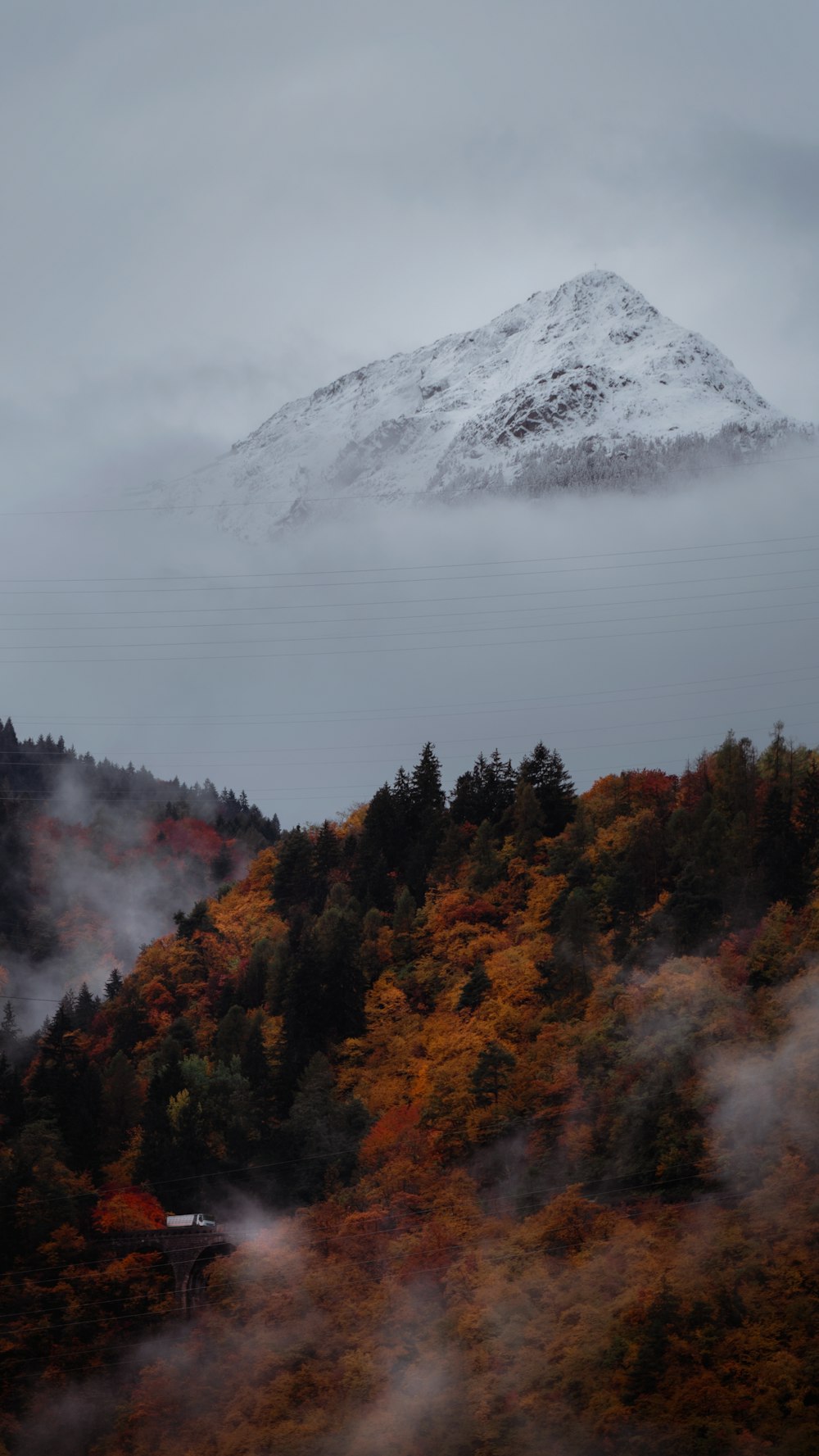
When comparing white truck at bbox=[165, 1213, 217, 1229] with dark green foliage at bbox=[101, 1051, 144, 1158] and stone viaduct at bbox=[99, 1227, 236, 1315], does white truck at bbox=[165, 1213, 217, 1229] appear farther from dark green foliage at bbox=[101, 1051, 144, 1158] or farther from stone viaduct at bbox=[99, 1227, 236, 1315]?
dark green foliage at bbox=[101, 1051, 144, 1158]

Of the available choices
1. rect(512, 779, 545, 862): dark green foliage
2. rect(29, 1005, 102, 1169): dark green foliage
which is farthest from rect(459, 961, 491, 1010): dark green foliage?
rect(29, 1005, 102, 1169): dark green foliage

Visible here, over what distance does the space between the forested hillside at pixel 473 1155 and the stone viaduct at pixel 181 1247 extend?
2.21ft

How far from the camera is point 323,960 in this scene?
78.9 metres

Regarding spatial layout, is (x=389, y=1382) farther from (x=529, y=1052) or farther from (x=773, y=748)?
(x=773, y=748)

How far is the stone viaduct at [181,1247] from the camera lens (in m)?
62.6

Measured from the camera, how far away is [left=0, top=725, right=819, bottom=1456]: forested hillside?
48.5 metres

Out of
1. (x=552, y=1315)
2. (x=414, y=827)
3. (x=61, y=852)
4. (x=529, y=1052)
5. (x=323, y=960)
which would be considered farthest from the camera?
(x=61, y=852)

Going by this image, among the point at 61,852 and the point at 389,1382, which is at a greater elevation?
the point at 61,852

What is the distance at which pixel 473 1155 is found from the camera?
206 ft

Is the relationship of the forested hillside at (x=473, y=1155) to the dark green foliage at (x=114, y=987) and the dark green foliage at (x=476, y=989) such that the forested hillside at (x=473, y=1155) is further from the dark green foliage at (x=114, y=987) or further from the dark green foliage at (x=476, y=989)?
the dark green foliage at (x=114, y=987)

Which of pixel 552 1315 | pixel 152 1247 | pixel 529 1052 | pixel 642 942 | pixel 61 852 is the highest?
pixel 61 852

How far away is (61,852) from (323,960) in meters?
89.7

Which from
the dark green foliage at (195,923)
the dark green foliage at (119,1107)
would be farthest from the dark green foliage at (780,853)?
the dark green foliage at (195,923)

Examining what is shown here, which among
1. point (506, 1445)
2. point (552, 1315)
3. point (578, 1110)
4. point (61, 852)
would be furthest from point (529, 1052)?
point (61, 852)
